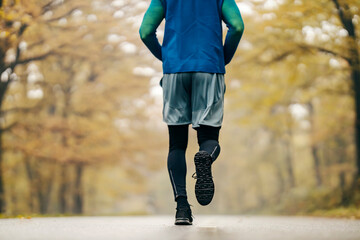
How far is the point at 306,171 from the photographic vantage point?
2828 cm

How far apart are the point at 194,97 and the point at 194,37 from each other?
438 mm

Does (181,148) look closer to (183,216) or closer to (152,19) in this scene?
(183,216)

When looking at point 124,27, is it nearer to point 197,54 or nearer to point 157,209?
point 197,54

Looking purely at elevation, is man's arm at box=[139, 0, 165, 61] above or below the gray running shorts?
above

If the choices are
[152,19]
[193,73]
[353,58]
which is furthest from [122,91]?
[193,73]

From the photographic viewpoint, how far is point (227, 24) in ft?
11.8

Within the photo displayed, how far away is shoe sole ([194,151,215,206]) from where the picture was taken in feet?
9.77

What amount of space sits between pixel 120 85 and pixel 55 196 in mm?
6566

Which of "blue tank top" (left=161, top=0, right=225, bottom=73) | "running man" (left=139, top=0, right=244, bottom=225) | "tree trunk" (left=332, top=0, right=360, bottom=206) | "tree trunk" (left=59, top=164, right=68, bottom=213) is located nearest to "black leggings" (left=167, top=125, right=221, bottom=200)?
"running man" (left=139, top=0, right=244, bottom=225)

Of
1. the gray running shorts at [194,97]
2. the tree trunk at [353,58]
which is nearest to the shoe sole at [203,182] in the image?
the gray running shorts at [194,97]

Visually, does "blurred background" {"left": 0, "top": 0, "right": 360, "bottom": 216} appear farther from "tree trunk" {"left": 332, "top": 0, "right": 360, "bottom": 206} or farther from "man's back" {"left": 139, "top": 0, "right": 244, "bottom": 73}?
"man's back" {"left": 139, "top": 0, "right": 244, "bottom": 73}

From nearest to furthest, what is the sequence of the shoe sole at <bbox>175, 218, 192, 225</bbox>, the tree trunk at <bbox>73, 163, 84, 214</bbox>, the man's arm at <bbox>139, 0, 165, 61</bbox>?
the shoe sole at <bbox>175, 218, 192, 225</bbox>, the man's arm at <bbox>139, 0, 165, 61</bbox>, the tree trunk at <bbox>73, 163, 84, 214</bbox>

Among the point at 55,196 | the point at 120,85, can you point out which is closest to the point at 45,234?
the point at 120,85

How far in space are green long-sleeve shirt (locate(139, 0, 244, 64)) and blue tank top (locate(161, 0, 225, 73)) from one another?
0.08 metres
